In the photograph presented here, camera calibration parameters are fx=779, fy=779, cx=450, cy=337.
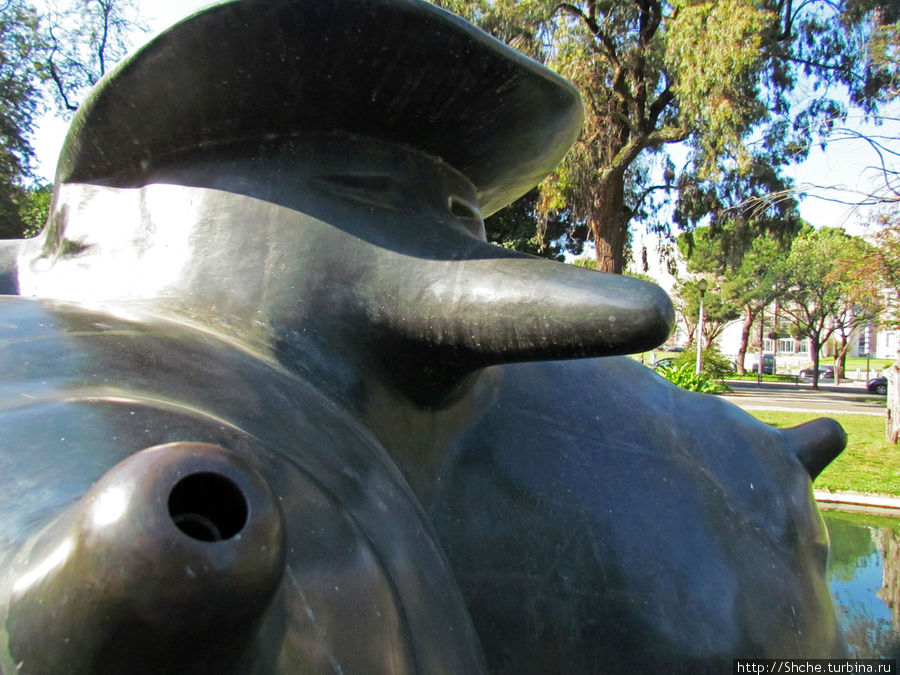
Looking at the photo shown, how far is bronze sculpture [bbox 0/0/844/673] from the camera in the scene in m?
0.85

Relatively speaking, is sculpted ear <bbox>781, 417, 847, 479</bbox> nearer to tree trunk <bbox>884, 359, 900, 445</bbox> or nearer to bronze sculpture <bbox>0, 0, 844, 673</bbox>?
bronze sculpture <bbox>0, 0, 844, 673</bbox>

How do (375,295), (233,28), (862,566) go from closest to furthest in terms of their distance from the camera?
(233,28)
(375,295)
(862,566)

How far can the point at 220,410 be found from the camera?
94cm

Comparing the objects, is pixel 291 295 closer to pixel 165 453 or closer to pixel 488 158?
pixel 488 158

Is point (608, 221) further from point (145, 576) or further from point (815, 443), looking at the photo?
point (145, 576)

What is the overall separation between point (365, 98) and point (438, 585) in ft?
2.60

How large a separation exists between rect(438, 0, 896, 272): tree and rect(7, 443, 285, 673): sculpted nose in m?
12.9

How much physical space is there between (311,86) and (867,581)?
4633 millimetres

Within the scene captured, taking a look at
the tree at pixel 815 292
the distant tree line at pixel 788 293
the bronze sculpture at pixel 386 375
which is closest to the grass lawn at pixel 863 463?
the distant tree line at pixel 788 293

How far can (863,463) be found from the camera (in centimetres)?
1034

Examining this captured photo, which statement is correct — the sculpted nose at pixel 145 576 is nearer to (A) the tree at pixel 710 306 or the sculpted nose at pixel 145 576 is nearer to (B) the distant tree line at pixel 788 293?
(B) the distant tree line at pixel 788 293

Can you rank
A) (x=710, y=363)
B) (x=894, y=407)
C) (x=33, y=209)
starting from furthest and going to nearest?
(x=710, y=363) → (x=33, y=209) → (x=894, y=407)

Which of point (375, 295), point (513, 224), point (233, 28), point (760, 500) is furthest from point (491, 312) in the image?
A: point (513, 224)

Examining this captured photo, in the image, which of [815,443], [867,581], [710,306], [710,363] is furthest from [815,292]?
[815,443]
